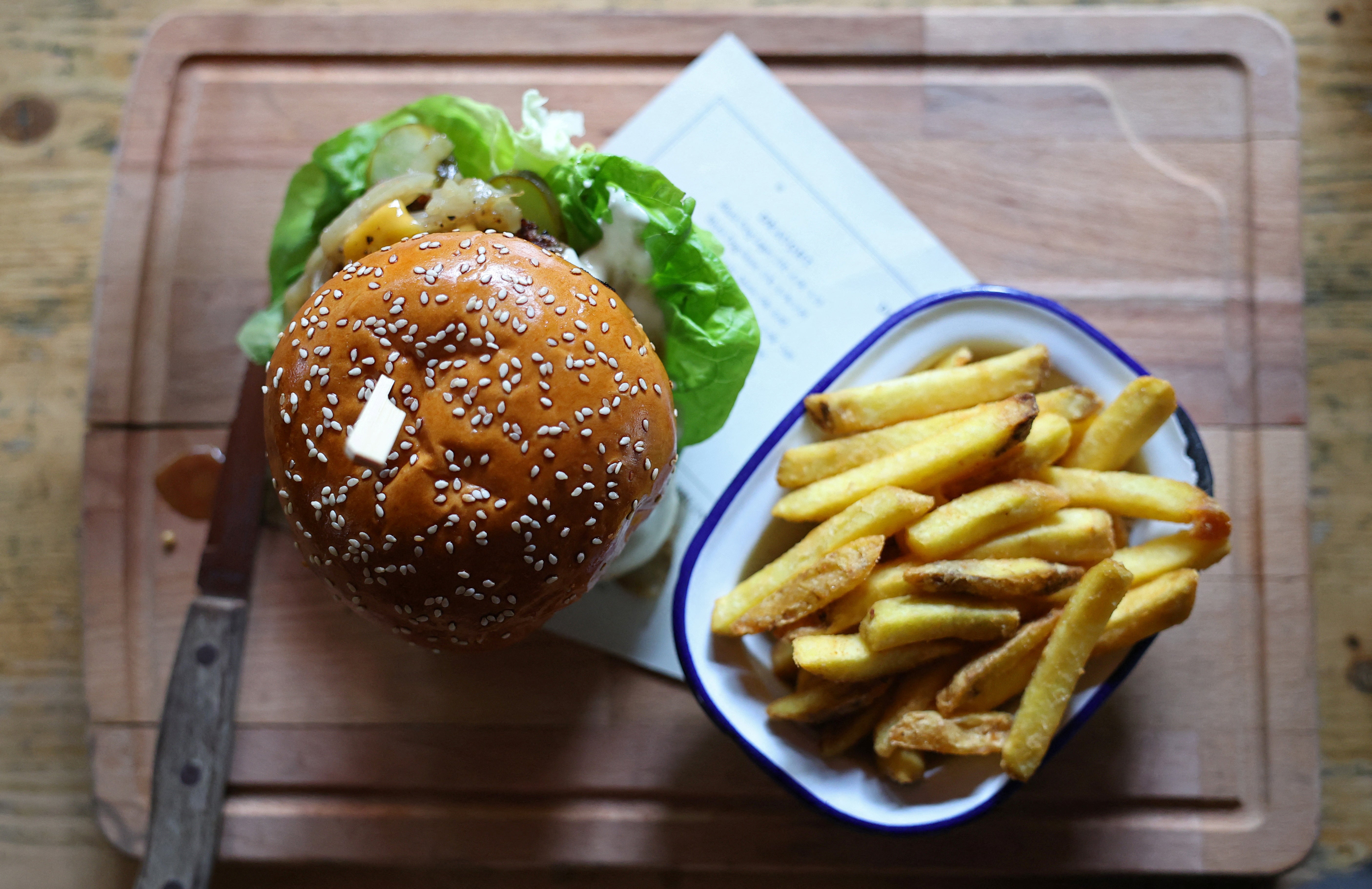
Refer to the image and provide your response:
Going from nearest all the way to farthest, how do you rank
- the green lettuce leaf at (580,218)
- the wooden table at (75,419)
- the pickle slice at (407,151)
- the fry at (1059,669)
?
the fry at (1059,669) < the green lettuce leaf at (580,218) < the pickle slice at (407,151) < the wooden table at (75,419)

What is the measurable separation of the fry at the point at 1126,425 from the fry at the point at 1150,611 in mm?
218

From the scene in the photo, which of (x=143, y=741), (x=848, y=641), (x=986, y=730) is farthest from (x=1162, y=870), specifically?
(x=143, y=741)

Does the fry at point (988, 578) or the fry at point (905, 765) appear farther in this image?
the fry at point (905, 765)

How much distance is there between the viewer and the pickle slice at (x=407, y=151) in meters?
1.73

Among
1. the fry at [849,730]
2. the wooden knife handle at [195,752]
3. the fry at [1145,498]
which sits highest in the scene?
the fry at [1145,498]

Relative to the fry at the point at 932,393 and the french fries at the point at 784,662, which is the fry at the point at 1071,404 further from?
the french fries at the point at 784,662

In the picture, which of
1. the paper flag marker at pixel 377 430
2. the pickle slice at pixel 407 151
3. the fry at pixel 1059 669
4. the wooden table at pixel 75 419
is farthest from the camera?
the wooden table at pixel 75 419

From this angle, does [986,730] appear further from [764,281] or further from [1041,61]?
[1041,61]

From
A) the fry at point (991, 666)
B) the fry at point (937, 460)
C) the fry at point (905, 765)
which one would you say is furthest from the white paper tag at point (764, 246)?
the fry at point (991, 666)

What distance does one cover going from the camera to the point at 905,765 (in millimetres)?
1571

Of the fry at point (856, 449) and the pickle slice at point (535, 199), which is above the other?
the pickle slice at point (535, 199)

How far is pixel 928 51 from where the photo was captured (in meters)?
2.05

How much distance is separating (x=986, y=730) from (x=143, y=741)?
1.71 meters

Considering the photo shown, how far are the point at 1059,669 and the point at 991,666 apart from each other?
0.34ft
